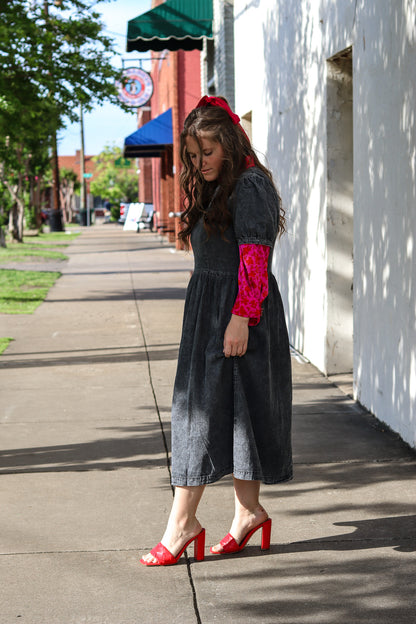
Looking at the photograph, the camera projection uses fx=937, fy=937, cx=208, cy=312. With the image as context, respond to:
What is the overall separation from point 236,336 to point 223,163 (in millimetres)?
687

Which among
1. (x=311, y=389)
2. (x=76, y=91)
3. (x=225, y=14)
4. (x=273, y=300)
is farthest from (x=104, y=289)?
(x=273, y=300)

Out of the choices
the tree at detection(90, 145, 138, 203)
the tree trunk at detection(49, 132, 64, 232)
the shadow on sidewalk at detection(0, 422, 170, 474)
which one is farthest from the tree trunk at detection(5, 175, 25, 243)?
the tree at detection(90, 145, 138, 203)

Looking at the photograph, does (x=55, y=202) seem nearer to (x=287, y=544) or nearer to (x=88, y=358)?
(x=88, y=358)

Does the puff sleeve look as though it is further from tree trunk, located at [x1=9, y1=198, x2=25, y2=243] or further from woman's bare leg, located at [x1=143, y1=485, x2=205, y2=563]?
tree trunk, located at [x1=9, y1=198, x2=25, y2=243]

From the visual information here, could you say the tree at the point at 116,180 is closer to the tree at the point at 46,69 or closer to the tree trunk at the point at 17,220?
the tree trunk at the point at 17,220

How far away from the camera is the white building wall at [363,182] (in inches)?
224

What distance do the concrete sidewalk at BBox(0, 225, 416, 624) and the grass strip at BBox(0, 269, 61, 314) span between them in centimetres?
507

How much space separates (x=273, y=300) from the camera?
3816 millimetres

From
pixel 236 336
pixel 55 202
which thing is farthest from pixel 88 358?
pixel 55 202

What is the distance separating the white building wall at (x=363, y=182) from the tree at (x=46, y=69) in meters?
4.34

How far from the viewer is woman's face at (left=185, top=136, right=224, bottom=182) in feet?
12.1

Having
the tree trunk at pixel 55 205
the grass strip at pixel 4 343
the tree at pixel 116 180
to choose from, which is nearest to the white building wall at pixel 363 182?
the grass strip at pixel 4 343

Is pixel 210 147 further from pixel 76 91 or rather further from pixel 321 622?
pixel 76 91

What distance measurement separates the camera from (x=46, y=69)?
537 inches
